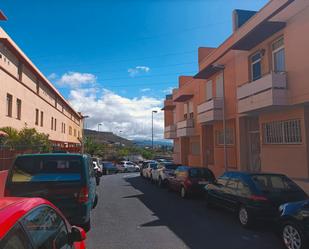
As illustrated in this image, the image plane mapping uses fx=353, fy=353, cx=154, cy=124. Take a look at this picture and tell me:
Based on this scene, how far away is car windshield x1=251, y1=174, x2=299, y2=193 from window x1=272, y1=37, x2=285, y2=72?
695cm

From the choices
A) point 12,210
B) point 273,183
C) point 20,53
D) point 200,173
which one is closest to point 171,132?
point 20,53

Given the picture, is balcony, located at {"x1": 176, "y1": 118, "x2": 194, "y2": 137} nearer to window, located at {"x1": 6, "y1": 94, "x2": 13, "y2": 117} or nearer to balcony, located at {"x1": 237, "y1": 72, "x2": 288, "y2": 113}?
balcony, located at {"x1": 237, "y1": 72, "x2": 288, "y2": 113}

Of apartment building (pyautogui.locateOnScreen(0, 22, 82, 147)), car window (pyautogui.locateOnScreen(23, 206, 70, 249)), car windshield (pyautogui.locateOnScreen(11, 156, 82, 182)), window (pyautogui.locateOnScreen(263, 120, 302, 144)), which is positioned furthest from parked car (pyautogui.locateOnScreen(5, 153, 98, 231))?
apartment building (pyautogui.locateOnScreen(0, 22, 82, 147))

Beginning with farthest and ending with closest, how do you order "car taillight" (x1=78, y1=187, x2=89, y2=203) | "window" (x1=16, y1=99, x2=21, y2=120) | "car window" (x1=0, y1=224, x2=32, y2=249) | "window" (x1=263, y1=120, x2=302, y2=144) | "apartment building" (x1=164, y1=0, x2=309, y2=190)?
"window" (x1=16, y1=99, x2=21, y2=120)
"window" (x1=263, y1=120, x2=302, y2=144)
"apartment building" (x1=164, y1=0, x2=309, y2=190)
"car taillight" (x1=78, y1=187, x2=89, y2=203)
"car window" (x1=0, y1=224, x2=32, y2=249)

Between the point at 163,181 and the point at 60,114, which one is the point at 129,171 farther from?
the point at 163,181

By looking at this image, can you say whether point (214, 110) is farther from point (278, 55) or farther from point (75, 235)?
point (75, 235)

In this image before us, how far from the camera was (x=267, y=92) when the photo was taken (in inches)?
568

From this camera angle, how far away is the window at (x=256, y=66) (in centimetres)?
1723

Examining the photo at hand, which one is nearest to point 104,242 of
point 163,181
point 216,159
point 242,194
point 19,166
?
point 19,166

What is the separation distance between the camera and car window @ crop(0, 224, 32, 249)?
2328 mm

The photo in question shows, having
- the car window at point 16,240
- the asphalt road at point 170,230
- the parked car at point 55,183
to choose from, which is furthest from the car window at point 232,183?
the car window at point 16,240

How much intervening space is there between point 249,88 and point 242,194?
26.1 feet

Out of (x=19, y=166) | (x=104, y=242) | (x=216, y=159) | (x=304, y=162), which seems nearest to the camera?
(x=104, y=242)

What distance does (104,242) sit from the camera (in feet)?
24.5
